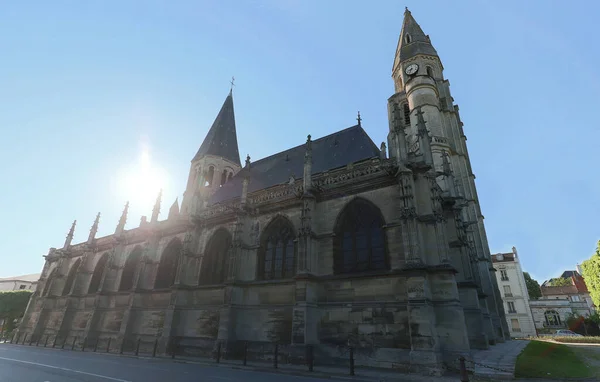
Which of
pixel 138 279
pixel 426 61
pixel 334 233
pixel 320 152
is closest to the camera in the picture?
pixel 334 233

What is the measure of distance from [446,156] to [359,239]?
9.84 metres

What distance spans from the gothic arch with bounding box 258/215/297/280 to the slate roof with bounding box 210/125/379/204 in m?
4.88

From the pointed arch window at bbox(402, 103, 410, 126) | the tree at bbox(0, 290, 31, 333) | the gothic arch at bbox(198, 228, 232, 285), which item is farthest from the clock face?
the tree at bbox(0, 290, 31, 333)

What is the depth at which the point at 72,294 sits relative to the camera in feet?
74.1

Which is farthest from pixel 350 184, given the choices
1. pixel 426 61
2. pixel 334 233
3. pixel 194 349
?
pixel 426 61

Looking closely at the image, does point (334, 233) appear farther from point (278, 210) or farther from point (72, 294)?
point (72, 294)

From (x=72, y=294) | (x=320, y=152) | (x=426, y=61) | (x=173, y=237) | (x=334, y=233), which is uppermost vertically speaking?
(x=426, y=61)

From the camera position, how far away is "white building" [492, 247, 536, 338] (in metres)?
36.2

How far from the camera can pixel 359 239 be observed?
1252 cm

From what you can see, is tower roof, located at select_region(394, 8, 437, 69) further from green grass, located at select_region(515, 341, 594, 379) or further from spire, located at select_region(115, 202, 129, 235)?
spire, located at select_region(115, 202, 129, 235)

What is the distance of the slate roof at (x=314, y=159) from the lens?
1848 centimetres

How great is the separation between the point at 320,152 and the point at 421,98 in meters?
10.1

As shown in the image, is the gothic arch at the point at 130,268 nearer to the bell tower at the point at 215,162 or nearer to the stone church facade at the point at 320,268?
the stone church facade at the point at 320,268

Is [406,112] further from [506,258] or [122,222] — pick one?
[506,258]
